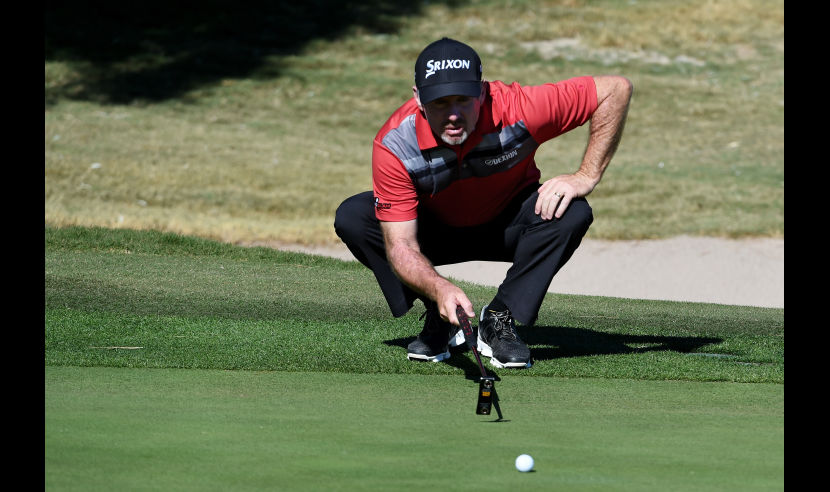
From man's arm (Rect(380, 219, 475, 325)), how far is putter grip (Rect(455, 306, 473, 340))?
29mm

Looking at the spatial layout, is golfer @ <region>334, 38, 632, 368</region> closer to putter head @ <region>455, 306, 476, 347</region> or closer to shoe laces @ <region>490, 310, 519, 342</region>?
shoe laces @ <region>490, 310, 519, 342</region>

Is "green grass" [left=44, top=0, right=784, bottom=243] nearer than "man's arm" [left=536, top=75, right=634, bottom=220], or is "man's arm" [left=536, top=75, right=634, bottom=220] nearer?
"man's arm" [left=536, top=75, right=634, bottom=220]

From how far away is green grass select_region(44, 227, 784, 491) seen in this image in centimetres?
271

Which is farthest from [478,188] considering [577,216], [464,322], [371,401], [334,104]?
[334,104]

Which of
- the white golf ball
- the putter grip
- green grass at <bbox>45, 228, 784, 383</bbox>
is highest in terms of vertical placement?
the white golf ball

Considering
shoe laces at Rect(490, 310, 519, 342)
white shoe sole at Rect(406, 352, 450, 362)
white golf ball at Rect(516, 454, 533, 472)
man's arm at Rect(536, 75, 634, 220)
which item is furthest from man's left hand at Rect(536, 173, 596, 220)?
white golf ball at Rect(516, 454, 533, 472)

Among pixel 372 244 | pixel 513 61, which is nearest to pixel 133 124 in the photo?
pixel 513 61

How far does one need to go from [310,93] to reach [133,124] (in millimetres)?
3148

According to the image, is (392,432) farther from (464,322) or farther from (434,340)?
(434,340)

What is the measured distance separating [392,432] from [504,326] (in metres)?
1.61

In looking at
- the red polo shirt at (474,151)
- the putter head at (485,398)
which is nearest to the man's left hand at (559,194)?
the red polo shirt at (474,151)

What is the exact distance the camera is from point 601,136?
187 inches

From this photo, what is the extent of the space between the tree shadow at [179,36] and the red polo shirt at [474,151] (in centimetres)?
1479

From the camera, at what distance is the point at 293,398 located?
3639mm
